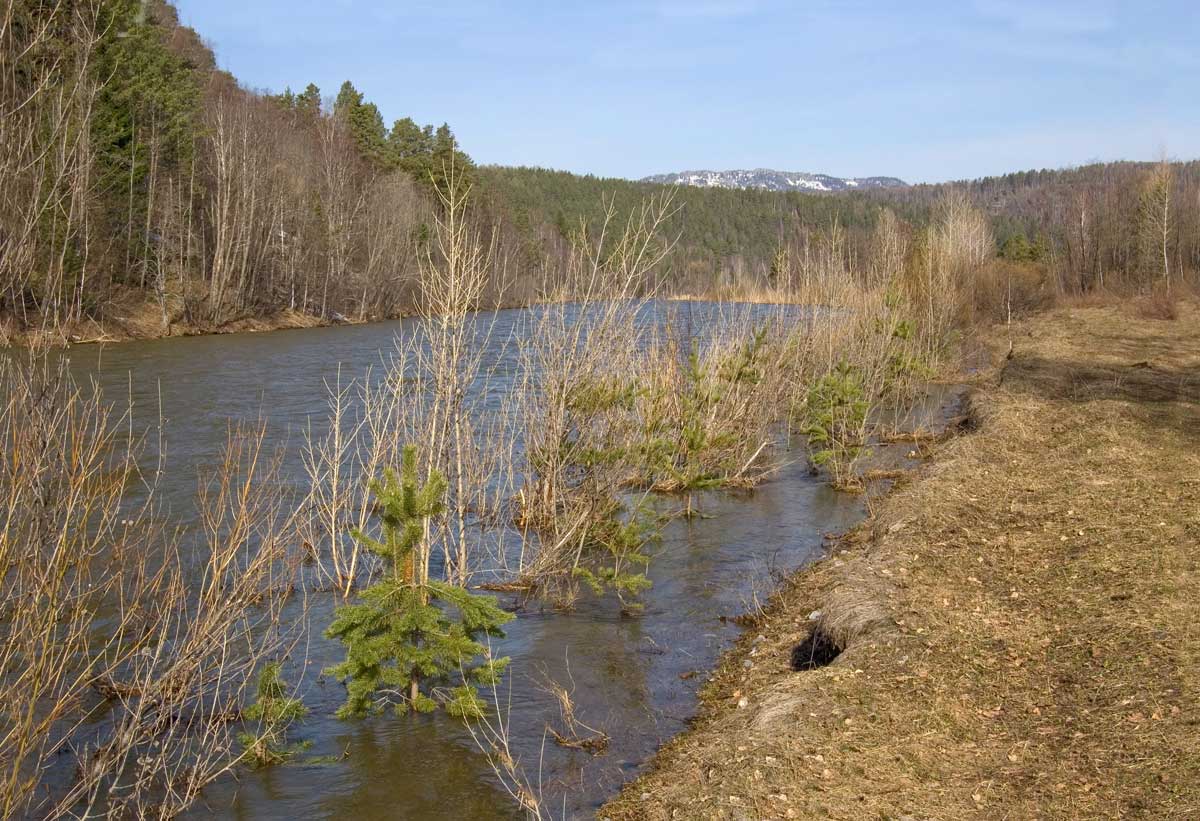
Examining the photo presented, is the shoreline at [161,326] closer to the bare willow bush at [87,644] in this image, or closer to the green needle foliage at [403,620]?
the bare willow bush at [87,644]

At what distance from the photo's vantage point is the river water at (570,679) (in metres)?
5.27

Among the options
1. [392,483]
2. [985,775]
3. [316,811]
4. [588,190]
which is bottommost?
[316,811]

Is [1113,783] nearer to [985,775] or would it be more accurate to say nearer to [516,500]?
[985,775]

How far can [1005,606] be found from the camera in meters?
6.59

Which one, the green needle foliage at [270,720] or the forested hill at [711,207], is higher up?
the forested hill at [711,207]

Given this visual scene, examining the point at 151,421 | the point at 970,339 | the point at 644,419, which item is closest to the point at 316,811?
the point at 644,419

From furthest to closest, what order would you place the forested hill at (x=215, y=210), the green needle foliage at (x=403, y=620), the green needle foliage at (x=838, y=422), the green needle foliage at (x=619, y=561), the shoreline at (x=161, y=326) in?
the forested hill at (x=215, y=210)
the shoreline at (x=161, y=326)
the green needle foliage at (x=838, y=422)
the green needle foliage at (x=619, y=561)
the green needle foliage at (x=403, y=620)

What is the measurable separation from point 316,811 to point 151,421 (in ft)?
39.4

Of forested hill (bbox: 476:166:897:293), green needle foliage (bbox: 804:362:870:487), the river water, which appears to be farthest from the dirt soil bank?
forested hill (bbox: 476:166:897:293)

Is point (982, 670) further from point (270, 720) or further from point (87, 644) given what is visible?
point (87, 644)

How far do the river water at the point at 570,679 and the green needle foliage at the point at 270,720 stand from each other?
85 millimetres

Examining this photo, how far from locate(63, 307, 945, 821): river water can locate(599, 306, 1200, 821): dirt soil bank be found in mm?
387

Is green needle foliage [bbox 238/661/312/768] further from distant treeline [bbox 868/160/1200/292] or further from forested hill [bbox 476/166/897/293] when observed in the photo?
forested hill [bbox 476/166/897/293]

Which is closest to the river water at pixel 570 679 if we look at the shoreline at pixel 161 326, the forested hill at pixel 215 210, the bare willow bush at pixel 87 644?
the bare willow bush at pixel 87 644
